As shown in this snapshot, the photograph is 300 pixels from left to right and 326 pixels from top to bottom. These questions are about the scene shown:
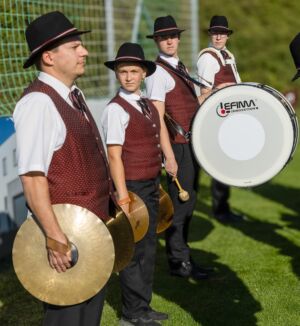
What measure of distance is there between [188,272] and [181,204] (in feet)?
1.73

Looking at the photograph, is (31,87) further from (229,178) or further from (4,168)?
(4,168)

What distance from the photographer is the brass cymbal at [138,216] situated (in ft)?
14.1

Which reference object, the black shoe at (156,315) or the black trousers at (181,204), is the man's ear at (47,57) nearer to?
the black shoe at (156,315)

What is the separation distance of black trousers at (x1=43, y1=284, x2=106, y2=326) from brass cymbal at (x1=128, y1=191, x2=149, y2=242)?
99cm

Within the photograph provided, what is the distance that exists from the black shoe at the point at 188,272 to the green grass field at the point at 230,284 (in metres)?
0.06

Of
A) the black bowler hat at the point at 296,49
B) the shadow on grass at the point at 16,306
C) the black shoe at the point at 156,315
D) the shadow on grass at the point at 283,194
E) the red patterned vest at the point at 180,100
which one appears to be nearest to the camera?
the black bowler hat at the point at 296,49

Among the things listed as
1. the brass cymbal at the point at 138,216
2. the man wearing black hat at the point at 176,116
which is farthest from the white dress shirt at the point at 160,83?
the brass cymbal at the point at 138,216

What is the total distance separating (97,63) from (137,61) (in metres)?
4.08

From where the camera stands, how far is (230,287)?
17.2 feet

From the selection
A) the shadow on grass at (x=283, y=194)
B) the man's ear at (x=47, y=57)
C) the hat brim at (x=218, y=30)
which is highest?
the man's ear at (x=47, y=57)

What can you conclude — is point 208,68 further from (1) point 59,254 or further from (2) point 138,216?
(1) point 59,254

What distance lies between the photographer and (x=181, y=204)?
5578 millimetres

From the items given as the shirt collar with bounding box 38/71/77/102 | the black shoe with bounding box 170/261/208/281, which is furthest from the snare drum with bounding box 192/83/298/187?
the shirt collar with bounding box 38/71/77/102

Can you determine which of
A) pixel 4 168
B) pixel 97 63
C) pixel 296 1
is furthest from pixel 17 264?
pixel 296 1
